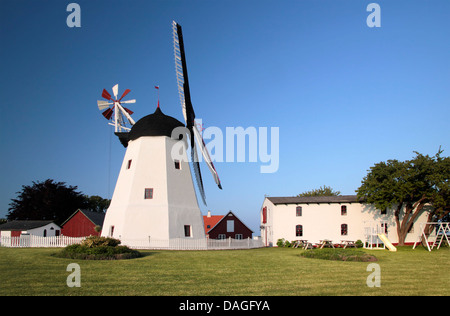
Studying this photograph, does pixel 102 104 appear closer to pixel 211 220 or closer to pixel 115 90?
pixel 115 90

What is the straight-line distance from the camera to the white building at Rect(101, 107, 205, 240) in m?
28.9

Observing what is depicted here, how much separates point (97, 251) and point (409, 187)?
29.7 metres

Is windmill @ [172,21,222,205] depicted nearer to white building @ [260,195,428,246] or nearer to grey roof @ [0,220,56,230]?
white building @ [260,195,428,246]

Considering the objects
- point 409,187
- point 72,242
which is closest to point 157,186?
point 72,242

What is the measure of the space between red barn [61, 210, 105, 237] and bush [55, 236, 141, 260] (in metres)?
26.7

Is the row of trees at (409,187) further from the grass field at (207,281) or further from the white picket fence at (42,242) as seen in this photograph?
the white picket fence at (42,242)

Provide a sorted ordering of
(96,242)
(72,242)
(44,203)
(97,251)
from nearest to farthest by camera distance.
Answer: (97,251) → (96,242) → (72,242) → (44,203)

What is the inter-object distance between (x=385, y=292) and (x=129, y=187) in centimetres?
2396

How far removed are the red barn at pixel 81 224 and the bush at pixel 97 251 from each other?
26.7m

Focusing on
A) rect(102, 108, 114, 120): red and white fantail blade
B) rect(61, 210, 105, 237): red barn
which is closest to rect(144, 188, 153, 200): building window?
rect(102, 108, 114, 120): red and white fantail blade

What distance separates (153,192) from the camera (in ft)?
97.9

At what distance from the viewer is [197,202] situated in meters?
32.5
